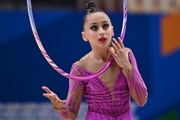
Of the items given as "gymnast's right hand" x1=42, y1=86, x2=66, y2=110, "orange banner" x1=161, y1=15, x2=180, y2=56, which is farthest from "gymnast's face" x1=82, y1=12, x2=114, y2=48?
"orange banner" x1=161, y1=15, x2=180, y2=56

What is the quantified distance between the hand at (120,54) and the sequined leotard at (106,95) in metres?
0.06

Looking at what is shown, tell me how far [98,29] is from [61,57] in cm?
191

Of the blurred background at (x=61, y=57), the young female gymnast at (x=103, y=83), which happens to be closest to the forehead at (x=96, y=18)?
the young female gymnast at (x=103, y=83)

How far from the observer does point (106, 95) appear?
1660 mm

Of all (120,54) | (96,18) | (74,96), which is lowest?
(74,96)

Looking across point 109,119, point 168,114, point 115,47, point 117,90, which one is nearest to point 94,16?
point 115,47

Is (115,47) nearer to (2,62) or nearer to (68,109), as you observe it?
(68,109)

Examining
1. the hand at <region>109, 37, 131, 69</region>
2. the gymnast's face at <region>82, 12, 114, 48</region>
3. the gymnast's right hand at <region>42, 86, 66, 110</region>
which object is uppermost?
the gymnast's face at <region>82, 12, 114, 48</region>

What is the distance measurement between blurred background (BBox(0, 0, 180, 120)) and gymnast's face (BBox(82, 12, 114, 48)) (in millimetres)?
1838

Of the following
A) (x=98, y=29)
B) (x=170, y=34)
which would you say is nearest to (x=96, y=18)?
(x=98, y=29)

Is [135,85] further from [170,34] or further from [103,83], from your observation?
[170,34]

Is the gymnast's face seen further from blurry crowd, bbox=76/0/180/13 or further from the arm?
blurry crowd, bbox=76/0/180/13

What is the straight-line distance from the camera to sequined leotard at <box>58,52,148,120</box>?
1.65 meters

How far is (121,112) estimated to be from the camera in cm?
167
